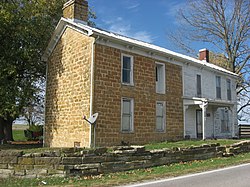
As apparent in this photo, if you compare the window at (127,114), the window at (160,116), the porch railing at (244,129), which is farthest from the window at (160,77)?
the porch railing at (244,129)

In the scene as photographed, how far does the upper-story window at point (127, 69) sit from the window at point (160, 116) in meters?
2.75

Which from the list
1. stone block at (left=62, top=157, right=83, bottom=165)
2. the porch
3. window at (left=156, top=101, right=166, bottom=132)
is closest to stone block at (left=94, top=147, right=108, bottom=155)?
stone block at (left=62, top=157, right=83, bottom=165)

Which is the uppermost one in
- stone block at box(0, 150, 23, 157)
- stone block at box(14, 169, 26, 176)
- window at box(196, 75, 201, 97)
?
window at box(196, 75, 201, 97)

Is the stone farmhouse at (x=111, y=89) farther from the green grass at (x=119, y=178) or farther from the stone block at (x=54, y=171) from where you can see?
the stone block at (x=54, y=171)

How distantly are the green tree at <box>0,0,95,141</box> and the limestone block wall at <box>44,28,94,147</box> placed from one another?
1439 mm

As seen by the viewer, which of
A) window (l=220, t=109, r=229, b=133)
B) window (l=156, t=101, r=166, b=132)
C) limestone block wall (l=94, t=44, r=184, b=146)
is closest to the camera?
limestone block wall (l=94, t=44, r=184, b=146)

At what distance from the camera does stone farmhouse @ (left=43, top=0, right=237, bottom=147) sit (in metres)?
15.7

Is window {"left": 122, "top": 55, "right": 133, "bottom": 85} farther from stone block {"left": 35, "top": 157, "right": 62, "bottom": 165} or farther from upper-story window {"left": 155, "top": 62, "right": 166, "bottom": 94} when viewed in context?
stone block {"left": 35, "top": 157, "right": 62, "bottom": 165}

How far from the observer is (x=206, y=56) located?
30.3 meters

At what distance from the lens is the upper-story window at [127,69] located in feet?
56.4

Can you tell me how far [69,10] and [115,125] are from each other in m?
8.16

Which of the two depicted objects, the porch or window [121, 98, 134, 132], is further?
the porch

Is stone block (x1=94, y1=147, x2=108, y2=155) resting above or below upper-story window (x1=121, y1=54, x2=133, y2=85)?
below

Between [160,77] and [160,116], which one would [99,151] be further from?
[160,77]
